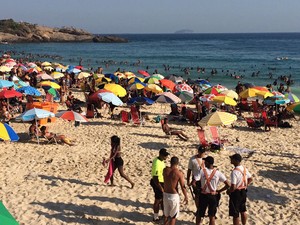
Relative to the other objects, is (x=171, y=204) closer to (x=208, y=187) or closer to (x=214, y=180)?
(x=208, y=187)

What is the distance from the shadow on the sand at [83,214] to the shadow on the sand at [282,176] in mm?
3935

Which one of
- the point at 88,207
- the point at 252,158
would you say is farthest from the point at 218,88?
the point at 88,207

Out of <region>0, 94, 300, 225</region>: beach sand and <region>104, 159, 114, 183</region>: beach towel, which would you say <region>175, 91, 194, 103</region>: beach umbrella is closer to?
<region>0, 94, 300, 225</region>: beach sand

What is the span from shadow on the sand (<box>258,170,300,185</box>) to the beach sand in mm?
25

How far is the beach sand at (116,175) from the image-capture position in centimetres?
682

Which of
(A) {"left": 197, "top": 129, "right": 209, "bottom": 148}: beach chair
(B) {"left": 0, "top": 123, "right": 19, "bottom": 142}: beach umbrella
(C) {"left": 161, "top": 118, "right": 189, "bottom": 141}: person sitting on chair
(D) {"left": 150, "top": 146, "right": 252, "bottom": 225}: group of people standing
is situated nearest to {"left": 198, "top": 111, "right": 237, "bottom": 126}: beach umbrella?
(A) {"left": 197, "top": 129, "right": 209, "bottom": 148}: beach chair

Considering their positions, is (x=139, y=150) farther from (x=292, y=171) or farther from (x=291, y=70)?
(x=291, y=70)

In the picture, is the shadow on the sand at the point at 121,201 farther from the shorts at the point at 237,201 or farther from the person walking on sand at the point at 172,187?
the shorts at the point at 237,201

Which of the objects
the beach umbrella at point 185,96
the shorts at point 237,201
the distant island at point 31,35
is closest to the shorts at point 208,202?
the shorts at point 237,201

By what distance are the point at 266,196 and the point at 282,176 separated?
1.57 meters

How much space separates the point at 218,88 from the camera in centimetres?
1814

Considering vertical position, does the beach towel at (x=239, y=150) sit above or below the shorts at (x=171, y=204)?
below

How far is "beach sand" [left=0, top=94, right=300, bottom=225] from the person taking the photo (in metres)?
6.82

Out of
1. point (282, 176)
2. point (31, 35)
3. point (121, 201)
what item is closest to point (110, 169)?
point (121, 201)
